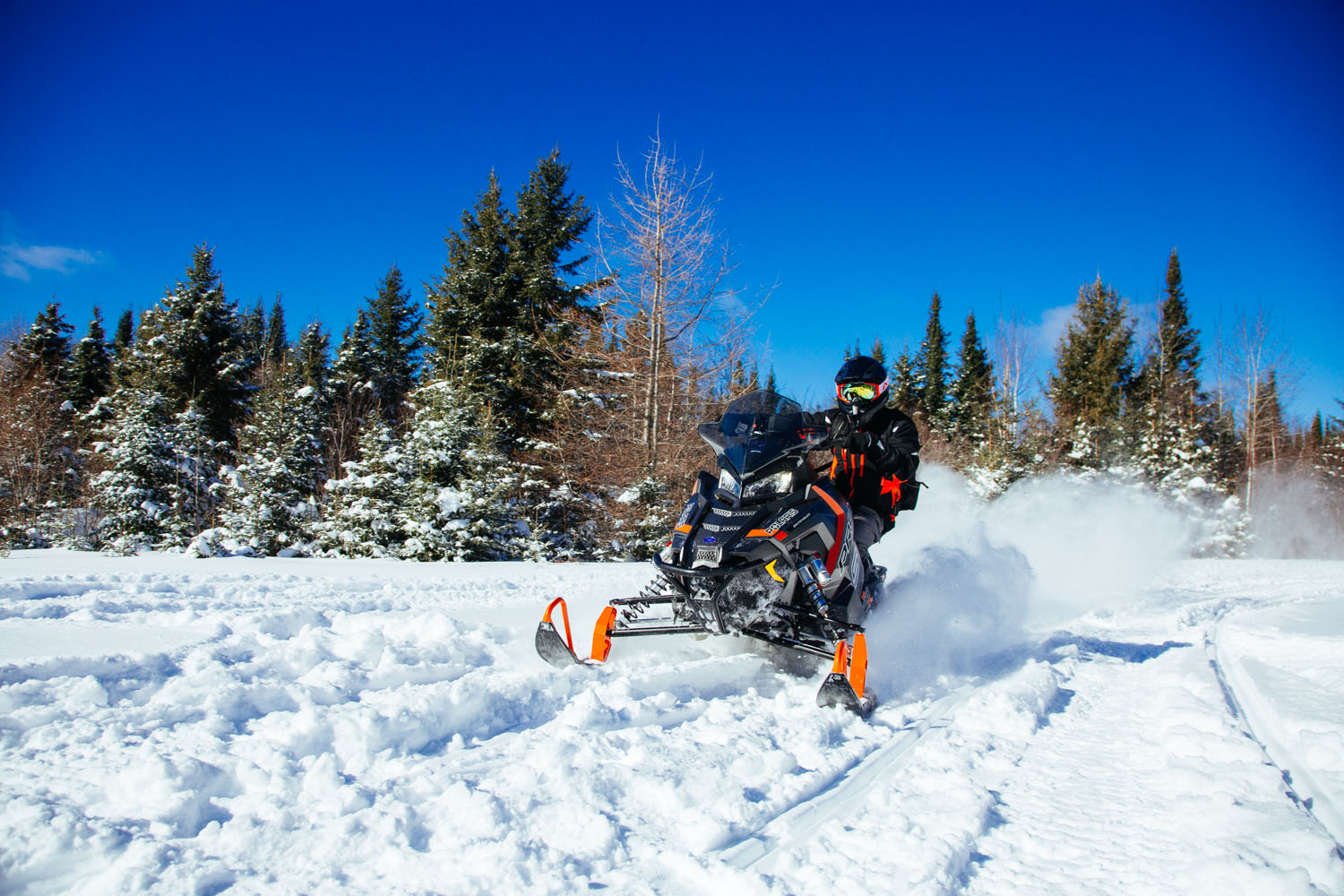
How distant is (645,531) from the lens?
1384 cm

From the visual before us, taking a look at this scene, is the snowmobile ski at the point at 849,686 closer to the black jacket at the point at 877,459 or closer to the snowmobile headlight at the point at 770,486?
the snowmobile headlight at the point at 770,486

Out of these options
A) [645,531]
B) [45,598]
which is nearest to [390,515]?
[645,531]

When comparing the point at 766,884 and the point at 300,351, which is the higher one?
the point at 300,351

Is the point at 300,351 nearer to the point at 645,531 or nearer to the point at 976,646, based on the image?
the point at 645,531

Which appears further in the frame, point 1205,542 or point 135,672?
point 1205,542

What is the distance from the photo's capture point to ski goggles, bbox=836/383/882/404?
189 inches

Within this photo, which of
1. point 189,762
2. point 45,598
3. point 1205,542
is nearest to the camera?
point 189,762

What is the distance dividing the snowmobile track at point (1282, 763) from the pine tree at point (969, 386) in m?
31.0

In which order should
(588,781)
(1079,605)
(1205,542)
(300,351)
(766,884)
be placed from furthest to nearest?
(300,351) → (1205,542) → (1079,605) → (588,781) → (766,884)

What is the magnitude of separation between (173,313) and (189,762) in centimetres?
3170

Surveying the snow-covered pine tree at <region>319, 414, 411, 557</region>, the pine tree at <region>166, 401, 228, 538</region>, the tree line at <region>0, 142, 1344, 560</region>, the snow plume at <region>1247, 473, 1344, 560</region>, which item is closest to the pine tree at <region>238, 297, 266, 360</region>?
the tree line at <region>0, 142, 1344, 560</region>

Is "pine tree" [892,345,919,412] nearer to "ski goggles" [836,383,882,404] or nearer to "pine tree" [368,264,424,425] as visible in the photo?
"pine tree" [368,264,424,425]

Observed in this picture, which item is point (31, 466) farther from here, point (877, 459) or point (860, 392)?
point (877, 459)

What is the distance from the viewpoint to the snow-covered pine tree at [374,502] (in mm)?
13070
